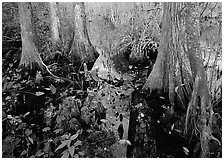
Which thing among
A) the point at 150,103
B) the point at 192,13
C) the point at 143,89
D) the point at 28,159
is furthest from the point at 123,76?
the point at 28,159

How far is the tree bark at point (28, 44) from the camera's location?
4797mm

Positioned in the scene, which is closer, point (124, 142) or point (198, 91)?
point (198, 91)

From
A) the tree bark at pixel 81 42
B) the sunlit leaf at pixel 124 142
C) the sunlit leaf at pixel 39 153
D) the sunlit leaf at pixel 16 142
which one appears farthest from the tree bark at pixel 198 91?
the tree bark at pixel 81 42

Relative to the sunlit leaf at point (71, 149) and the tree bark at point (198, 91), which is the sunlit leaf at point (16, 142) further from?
the tree bark at point (198, 91)

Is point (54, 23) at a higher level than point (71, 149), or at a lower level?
higher

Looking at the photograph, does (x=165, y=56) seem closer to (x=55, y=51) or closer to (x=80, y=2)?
(x=80, y=2)

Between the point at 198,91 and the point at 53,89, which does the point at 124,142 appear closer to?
the point at 198,91

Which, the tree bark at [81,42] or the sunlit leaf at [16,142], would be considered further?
the tree bark at [81,42]

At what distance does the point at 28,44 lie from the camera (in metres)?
4.86

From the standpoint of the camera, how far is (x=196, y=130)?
2.93 m

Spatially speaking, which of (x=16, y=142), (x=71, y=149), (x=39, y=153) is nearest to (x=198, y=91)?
(x=71, y=149)

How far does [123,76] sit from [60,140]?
2693mm

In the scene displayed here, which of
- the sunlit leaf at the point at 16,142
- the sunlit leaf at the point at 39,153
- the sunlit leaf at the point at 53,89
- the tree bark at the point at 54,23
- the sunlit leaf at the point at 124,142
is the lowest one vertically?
the sunlit leaf at the point at 39,153

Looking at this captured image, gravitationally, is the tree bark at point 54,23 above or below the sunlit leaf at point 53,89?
above
